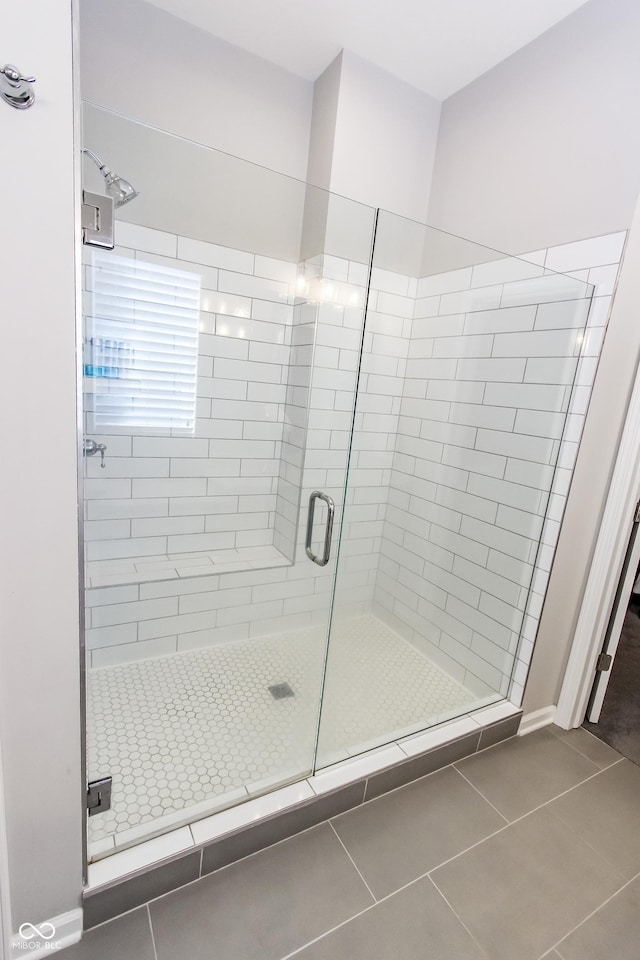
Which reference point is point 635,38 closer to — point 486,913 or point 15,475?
point 15,475

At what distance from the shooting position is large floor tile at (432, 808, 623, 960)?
1.13 metres

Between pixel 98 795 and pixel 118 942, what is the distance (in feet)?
1.05

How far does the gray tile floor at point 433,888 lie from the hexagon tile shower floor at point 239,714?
19 cm

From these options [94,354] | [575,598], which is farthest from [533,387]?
[94,354]

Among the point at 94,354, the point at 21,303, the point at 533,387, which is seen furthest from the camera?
the point at 94,354

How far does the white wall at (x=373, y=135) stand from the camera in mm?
1899

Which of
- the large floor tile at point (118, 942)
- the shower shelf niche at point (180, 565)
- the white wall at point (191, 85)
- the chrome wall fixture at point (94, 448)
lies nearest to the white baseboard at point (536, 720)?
the shower shelf niche at point (180, 565)

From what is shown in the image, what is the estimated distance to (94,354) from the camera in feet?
6.20

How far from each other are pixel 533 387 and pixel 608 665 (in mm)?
1259

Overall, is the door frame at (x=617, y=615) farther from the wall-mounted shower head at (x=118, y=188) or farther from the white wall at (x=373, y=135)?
the wall-mounted shower head at (x=118, y=188)

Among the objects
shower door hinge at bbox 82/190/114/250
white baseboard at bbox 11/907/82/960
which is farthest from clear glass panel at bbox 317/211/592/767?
shower door hinge at bbox 82/190/114/250

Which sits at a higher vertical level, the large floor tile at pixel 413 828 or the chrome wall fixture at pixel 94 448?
the chrome wall fixture at pixel 94 448

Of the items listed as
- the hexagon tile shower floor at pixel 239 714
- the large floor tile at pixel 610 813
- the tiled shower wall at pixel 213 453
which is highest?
the tiled shower wall at pixel 213 453

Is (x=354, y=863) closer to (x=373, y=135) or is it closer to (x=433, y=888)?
(x=433, y=888)
